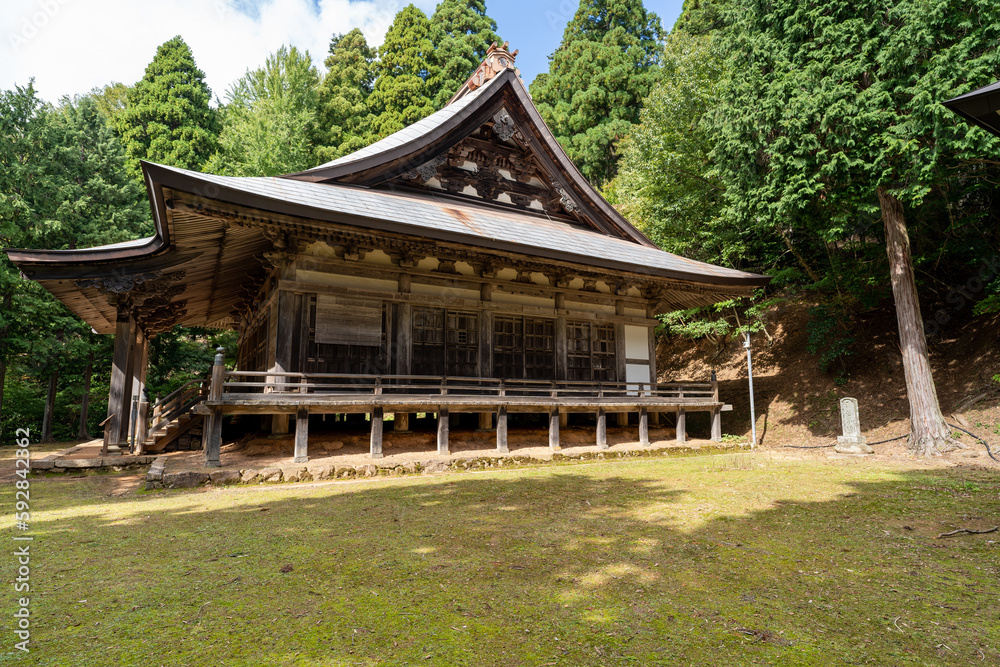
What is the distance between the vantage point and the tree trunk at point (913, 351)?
460 inches

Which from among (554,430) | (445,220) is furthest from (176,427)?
(554,430)

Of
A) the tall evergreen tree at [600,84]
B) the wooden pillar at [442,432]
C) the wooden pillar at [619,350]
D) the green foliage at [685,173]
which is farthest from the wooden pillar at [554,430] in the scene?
the tall evergreen tree at [600,84]

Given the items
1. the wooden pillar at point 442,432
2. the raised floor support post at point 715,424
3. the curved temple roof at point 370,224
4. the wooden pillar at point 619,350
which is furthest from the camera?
the wooden pillar at point 619,350

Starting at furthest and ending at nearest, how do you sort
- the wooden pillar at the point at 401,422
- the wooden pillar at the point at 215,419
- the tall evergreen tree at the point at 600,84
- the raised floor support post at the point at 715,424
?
the tall evergreen tree at the point at 600,84 → the raised floor support post at the point at 715,424 → the wooden pillar at the point at 401,422 → the wooden pillar at the point at 215,419

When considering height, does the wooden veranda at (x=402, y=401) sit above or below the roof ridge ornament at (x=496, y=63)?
below

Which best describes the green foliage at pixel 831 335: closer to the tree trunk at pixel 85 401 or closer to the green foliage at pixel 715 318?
the green foliage at pixel 715 318

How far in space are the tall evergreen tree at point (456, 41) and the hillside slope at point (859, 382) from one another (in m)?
26.2

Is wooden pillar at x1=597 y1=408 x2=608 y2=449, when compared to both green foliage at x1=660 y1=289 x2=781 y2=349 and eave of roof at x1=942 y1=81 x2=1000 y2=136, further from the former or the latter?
eave of roof at x1=942 y1=81 x2=1000 y2=136

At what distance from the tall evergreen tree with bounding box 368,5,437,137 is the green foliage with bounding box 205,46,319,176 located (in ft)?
19.0

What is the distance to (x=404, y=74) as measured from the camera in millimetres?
35938

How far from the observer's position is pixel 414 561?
429cm

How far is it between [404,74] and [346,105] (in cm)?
667

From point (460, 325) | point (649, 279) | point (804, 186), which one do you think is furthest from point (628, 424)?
point (804, 186)

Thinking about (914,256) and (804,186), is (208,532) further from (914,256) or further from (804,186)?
(914,256)
